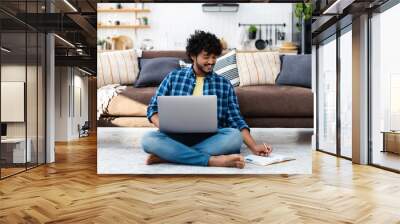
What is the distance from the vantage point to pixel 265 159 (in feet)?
13.1

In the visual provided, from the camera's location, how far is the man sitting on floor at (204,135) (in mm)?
3895

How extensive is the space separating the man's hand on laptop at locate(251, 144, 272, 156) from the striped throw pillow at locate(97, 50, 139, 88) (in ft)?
4.14

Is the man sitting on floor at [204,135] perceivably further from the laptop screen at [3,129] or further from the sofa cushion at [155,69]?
the laptop screen at [3,129]

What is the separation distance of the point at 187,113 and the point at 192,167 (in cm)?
52

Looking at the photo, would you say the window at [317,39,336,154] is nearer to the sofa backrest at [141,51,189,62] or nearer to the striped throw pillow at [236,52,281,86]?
the striped throw pillow at [236,52,281,86]

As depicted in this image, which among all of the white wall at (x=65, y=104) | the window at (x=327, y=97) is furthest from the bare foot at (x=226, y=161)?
the white wall at (x=65, y=104)

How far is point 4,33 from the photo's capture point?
4.61 meters

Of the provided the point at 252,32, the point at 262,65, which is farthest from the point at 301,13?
the point at 262,65

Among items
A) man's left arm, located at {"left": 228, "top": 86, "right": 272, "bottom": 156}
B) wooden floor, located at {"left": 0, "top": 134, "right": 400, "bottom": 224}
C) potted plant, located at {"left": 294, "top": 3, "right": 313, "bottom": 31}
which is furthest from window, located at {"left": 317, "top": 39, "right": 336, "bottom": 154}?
man's left arm, located at {"left": 228, "top": 86, "right": 272, "bottom": 156}

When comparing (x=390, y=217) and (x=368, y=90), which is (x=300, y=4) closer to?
(x=390, y=217)

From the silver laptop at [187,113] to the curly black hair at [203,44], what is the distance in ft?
1.34

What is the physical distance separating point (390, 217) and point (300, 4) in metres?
2.05

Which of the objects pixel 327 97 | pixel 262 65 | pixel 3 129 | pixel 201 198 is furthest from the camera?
pixel 327 97

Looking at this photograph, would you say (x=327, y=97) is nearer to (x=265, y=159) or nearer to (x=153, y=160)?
(x=265, y=159)
